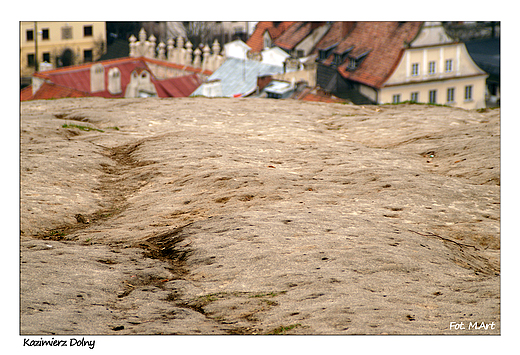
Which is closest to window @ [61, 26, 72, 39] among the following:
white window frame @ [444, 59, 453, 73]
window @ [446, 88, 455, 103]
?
white window frame @ [444, 59, 453, 73]

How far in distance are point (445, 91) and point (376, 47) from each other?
14.6 ft

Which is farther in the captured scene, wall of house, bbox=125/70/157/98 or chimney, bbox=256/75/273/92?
chimney, bbox=256/75/273/92

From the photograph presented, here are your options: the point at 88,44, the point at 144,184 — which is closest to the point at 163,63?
the point at 88,44

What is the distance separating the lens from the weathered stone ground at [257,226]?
4.97 m

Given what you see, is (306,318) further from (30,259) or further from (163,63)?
(163,63)

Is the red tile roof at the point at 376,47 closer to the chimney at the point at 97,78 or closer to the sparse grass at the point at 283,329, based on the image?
the chimney at the point at 97,78

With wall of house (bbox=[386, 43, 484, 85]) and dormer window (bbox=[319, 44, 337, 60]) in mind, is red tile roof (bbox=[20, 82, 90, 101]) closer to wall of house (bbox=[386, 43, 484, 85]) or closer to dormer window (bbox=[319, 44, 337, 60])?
wall of house (bbox=[386, 43, 484, 85])

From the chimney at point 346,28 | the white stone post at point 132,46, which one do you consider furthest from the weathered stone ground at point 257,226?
the white stone post at point 132,46

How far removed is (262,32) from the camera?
41594 millimetres

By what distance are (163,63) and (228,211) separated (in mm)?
32506

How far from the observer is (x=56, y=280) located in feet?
18.0

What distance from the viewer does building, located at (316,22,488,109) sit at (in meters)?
29.9

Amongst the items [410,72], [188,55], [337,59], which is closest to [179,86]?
[188,55]

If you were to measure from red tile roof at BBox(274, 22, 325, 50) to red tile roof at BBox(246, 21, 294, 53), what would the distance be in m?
0.33
